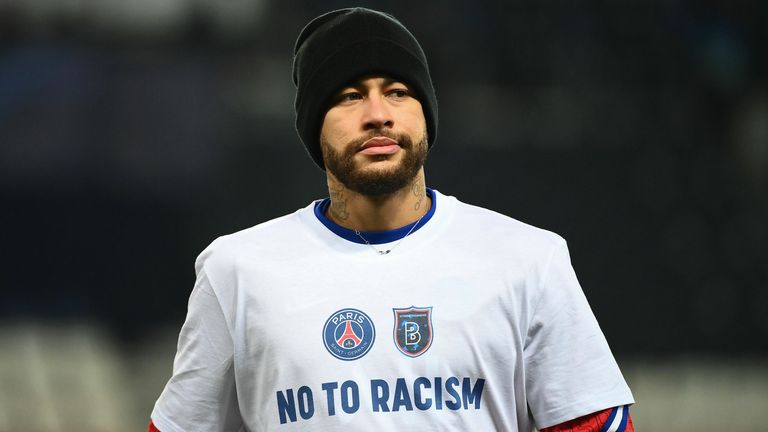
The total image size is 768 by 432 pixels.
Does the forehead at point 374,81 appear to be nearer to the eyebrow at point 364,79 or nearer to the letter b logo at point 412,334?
the eyebrow at point 364,79

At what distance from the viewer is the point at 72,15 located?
281 inches

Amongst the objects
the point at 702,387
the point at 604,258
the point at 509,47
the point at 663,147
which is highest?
the point at 509,47

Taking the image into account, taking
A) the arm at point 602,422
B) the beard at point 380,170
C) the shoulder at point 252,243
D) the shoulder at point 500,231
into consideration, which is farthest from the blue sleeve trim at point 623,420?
the shoulder at point 252,243

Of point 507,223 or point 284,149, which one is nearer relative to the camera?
point 507,223

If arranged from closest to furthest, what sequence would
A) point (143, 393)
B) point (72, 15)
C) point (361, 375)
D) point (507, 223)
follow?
point (361, 375), point (507, 223), point (143, 393), point (72, 15)

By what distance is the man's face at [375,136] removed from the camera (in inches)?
82.4

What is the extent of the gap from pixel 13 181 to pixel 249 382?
514 cm

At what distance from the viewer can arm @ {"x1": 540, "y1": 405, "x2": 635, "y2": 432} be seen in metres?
2.04

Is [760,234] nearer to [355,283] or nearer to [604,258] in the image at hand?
[604,258]

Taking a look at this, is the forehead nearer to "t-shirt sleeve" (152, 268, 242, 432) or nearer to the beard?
the beard

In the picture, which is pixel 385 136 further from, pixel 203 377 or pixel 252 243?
pixel 203 377

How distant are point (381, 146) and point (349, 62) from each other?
187 mm

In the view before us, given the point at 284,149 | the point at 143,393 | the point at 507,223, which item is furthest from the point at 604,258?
the point at 507,223

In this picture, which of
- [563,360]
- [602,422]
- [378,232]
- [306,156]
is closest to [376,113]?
[378,232]
